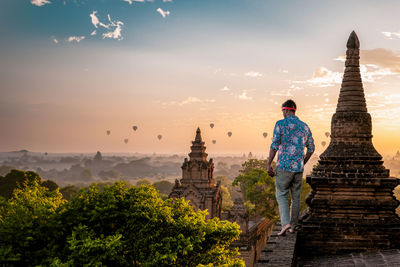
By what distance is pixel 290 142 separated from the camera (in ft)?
24.3

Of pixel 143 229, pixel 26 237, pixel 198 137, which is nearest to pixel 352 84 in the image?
pixel 143 229

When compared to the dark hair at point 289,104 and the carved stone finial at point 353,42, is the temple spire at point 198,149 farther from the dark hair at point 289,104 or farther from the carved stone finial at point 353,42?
the dark hair at point 289,104

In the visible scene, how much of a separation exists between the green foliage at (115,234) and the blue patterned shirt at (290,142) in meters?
9.35

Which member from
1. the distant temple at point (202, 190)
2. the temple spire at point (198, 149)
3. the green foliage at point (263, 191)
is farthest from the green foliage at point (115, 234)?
the temple spire at point (198, 149)

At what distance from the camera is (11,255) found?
1485 centimetres

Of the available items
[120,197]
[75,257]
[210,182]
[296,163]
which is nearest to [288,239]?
[296,163]

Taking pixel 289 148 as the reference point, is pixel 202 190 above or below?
below

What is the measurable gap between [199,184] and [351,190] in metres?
35.4

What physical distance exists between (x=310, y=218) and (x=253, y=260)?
2970 cm

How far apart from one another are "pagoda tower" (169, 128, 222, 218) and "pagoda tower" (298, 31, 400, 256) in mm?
33173

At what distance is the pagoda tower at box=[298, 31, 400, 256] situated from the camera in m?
8.67

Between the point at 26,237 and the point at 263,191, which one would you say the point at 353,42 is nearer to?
the point at 26,237

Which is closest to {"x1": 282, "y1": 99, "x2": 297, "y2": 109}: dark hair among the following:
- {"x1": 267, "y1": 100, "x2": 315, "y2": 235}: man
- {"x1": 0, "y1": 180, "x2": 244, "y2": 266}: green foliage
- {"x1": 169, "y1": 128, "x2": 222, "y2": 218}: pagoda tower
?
{"x1": 267, "y1": 100, "x2": 315, "y2": 235}: man

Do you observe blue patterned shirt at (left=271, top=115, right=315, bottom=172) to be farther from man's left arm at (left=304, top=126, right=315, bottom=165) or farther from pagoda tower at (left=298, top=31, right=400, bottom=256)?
pagoda tower at (left=298, top=31, right=400, bottom=256)
